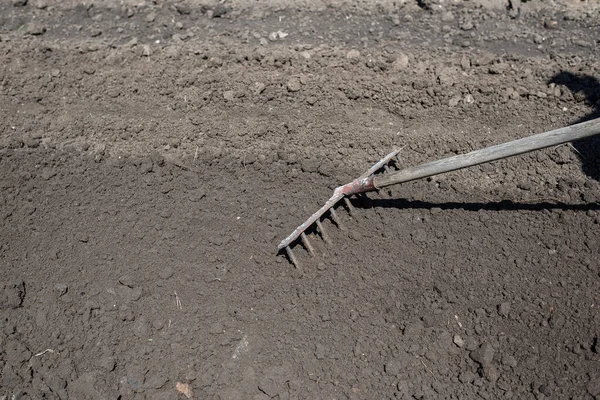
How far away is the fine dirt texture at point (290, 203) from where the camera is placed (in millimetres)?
3871

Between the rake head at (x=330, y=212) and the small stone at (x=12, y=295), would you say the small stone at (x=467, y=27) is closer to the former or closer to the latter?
the rake head at (x=330, y=212)

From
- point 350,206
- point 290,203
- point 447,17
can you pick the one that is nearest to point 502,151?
point 350,206

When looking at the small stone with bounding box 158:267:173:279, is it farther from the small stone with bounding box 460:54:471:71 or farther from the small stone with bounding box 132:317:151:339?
the small stone with bounding box 460:54:471:71

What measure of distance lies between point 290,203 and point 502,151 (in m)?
1.61

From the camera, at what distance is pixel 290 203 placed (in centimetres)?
463

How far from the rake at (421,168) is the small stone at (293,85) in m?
1.01

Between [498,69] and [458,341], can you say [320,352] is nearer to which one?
[458,341]

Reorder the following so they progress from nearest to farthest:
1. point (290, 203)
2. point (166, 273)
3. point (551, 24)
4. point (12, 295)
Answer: point (12, 295) → point (166, 273) → point (290, 203) → point (551, 24)

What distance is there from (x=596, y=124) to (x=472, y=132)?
138 cm

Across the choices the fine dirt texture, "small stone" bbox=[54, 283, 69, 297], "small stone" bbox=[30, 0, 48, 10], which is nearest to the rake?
the fine dirt texture

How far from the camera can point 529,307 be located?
155 inches

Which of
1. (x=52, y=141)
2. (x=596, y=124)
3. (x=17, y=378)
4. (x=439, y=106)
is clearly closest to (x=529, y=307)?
(x=596, y=124)

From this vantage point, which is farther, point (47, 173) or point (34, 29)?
point (34, 29)

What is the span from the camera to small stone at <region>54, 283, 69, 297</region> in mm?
4262
